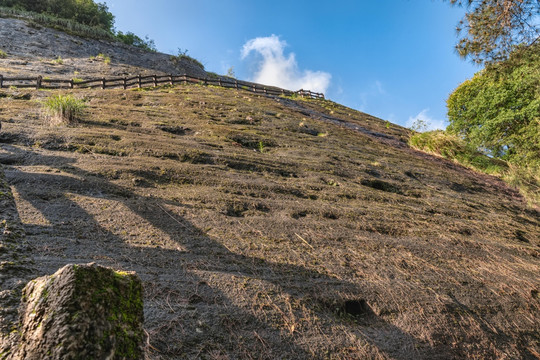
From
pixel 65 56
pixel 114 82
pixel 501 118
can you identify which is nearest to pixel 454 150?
pixel 501 118

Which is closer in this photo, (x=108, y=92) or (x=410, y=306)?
(x=410, y=306)

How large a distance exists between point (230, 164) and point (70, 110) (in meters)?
5.10

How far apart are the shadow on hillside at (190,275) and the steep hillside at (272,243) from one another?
2 centimetres

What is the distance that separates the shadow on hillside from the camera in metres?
2.70

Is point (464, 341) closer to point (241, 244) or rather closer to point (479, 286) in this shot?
point (479, 286)

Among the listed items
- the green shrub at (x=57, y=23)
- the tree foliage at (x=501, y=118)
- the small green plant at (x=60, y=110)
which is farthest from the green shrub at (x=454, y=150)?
the green shrub at (x=57, y=23)

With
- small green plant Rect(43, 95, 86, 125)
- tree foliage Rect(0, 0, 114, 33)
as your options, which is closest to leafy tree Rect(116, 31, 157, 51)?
tree foliage Rect(0, 0, 114, 33)

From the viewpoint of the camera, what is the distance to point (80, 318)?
1096 mm

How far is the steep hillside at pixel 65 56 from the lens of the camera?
819 inches

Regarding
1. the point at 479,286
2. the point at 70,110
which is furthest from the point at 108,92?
the point at 479,286

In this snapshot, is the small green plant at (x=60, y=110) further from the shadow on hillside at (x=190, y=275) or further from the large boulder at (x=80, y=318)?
the large boulder at (x=80, y=318)

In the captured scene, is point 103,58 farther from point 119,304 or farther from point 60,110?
point 119,304

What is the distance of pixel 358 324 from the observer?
3.23 m

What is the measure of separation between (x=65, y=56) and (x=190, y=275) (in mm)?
30240
